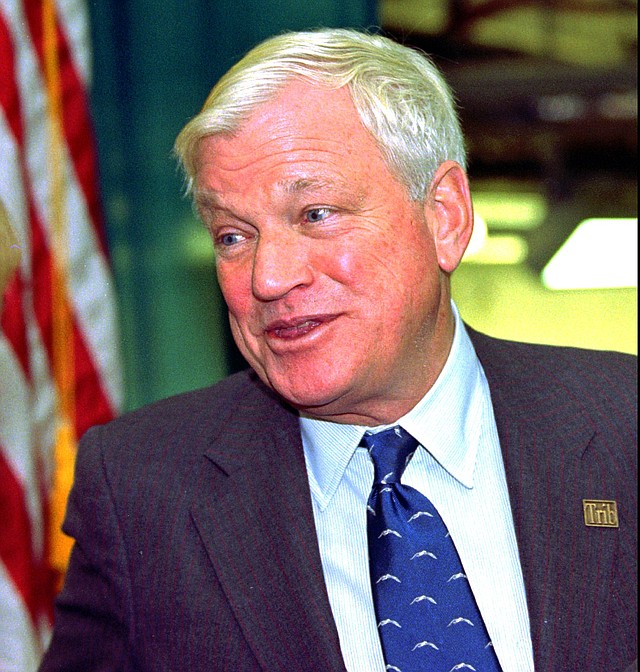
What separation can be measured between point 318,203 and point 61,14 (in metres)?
1.27

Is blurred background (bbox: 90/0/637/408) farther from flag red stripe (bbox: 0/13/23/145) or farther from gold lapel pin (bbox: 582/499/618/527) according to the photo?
gold lapel pin (bbox: 582/499/618/527)

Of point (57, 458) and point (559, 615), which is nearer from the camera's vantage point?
point (559, 615)

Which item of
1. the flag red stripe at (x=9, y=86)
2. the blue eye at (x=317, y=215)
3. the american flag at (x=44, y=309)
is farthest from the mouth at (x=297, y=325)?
the flag red stripe at (x=9, y=86)

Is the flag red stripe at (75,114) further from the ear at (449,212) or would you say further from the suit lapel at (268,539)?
the ear at (449,212)

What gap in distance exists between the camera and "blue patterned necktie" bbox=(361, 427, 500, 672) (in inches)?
55.1

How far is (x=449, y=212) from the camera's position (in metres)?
1.59

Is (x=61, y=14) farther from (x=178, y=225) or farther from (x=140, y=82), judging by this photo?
(x=178, y=225)

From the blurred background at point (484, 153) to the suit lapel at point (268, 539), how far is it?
45.6 inches

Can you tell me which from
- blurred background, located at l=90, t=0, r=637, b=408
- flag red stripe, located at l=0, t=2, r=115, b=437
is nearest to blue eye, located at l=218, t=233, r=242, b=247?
flag red stripe, located at l=0, t=2, r=115, b=437

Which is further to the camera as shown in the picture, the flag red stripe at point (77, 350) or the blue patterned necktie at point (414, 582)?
the flag red stripe at point (77, 350)

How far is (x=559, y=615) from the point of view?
1410mm

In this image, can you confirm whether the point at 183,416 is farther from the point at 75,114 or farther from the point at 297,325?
the point at 75,114

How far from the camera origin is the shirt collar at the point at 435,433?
154cm

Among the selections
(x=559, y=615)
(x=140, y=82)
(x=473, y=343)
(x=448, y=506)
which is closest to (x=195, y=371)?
(x=140, y=82)
